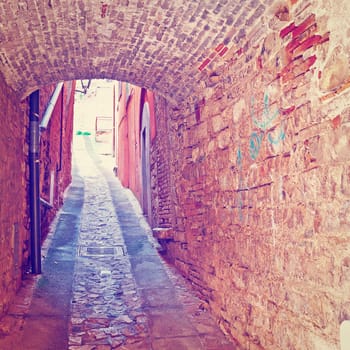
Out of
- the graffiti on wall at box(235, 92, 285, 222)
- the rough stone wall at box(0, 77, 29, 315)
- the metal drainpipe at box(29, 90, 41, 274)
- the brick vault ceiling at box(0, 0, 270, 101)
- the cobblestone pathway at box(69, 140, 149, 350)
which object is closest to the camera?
the graffiti on wall at box(235, 92, 285, 222)

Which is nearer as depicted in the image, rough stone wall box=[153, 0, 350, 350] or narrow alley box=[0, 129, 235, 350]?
rough stone wall box=[153, 0, 350, 350]

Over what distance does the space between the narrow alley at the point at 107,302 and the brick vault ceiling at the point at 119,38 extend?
2349 mm

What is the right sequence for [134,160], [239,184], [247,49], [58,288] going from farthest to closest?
[134,160] → [58,288] → [239,184] → [247,49]

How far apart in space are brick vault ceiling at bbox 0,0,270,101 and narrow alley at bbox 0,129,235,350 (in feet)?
7.71

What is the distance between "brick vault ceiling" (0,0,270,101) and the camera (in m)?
3.05

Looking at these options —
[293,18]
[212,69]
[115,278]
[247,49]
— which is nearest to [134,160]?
[115,278]

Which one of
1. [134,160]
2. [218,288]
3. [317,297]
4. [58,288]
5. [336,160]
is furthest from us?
[134,160]

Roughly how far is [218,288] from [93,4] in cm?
273

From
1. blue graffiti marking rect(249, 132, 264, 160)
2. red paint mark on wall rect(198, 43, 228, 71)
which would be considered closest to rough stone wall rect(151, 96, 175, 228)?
red paint mark on wall rect(198, 43, 228, 71)

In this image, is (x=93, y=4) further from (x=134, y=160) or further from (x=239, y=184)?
(x=134, y=160)

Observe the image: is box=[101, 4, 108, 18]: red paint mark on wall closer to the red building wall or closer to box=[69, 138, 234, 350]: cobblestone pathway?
box=[69, 138, 234, 350]: cobblestone pathway

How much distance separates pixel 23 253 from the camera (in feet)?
16.1

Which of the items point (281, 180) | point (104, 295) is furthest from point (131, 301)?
point (281, 180)

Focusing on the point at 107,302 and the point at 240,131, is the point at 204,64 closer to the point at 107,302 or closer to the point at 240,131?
the point at 240,131
